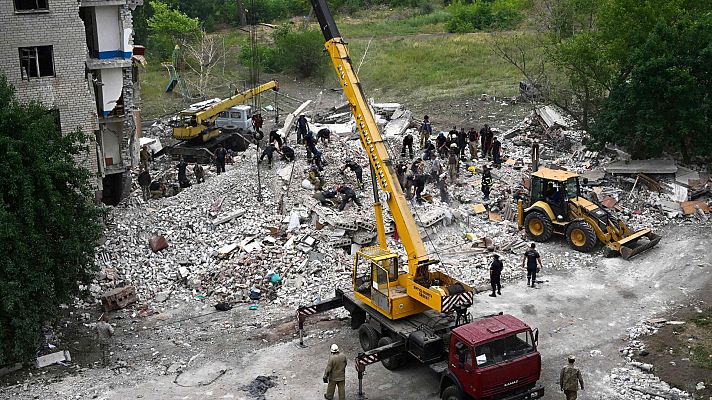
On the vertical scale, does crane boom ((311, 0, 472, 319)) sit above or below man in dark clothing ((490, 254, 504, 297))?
above

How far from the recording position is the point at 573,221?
2409 cm

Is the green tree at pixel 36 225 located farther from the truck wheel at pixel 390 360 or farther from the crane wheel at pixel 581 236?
the crane wheel at pixel 581 236

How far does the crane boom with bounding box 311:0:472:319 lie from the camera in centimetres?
1694

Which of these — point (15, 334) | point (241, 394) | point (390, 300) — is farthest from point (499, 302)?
point (15, 334)

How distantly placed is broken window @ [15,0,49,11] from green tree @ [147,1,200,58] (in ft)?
99.2

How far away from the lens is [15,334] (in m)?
17.7

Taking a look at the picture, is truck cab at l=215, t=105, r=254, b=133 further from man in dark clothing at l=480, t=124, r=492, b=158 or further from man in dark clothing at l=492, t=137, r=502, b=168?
man in dark clothing at l=492, t=137, r=502, b=168

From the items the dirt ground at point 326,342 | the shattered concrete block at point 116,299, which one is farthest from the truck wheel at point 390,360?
the shattered concrete block at point 116,299

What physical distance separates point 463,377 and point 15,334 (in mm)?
9640

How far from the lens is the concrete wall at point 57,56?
21812 millimetres

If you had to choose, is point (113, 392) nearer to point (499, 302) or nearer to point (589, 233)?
point (499, 302)

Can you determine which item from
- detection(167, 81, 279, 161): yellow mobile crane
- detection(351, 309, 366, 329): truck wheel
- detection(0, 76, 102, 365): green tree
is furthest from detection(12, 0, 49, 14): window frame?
detection(167, 81, 279, 161): yellow mobile crane

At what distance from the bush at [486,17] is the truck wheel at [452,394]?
159 ft

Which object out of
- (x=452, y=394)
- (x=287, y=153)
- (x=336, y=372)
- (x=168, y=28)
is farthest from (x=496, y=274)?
(x=168, y=28)
